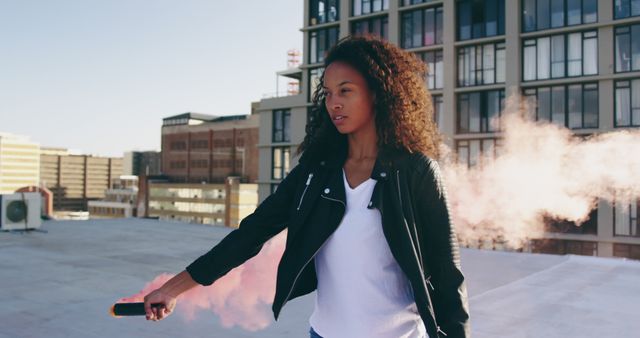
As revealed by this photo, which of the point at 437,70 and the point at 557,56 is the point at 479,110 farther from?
the point at 557,56

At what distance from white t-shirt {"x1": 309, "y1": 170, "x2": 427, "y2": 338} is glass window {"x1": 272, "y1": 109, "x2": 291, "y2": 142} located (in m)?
34.6

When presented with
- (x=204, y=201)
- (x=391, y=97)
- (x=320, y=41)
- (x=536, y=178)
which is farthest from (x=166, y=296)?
(x=204, y=201)

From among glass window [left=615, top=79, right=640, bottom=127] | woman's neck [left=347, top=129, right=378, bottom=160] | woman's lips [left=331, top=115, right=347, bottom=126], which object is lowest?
woman's neck [left=347, top=129, right=378, bottom=160]

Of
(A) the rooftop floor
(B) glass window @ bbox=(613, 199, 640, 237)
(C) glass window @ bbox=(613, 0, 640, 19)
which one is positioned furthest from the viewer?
(C) glass window @ bbox=(613, 0, 640, 19)

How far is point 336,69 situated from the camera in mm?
2154

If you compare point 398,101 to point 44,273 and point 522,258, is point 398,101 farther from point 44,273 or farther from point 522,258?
point 522,258

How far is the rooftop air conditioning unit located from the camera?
16.8m

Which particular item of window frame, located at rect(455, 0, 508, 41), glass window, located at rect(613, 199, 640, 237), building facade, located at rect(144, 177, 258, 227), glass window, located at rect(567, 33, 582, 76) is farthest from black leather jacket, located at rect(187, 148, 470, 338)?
building facade, located at rect(144, 177, 258, 227)

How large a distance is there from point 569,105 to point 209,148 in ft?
255

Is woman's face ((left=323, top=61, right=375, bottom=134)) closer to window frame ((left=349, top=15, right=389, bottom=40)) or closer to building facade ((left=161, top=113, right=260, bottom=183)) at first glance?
window frame ((left=349, top=15, right=389, bottom=40))

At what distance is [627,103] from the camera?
2448 centimetres

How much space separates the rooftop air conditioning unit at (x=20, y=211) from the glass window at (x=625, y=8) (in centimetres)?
2559

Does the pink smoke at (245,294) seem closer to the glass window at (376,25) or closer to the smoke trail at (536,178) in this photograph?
the smoke trail at (536,178)

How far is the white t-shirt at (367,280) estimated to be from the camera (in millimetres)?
1976
